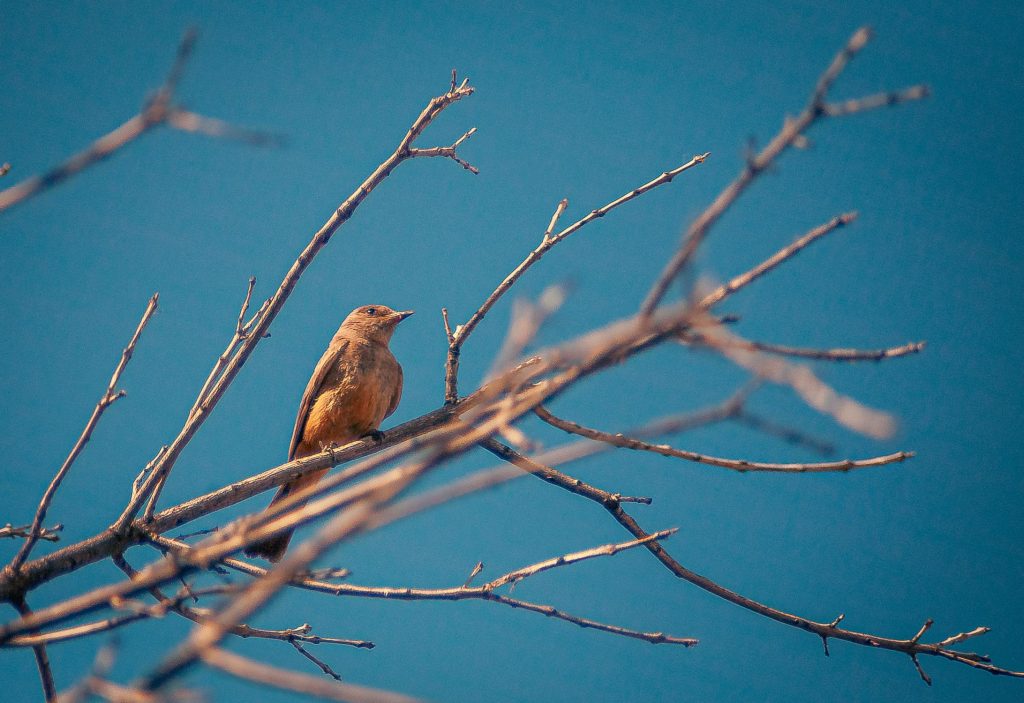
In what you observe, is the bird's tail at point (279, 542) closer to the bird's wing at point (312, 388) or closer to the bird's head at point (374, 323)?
the bird's wing at point (312, 388)

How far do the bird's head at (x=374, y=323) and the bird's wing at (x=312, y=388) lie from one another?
12.8 inches

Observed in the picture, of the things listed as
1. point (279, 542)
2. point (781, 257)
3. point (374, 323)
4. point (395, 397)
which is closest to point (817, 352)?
point (781, 257)

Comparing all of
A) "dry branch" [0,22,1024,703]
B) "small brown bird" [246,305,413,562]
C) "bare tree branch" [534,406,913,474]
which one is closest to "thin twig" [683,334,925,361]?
"dry branch" [0,22,1024,703]

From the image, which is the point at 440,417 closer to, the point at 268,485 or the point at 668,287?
the point at 268,485

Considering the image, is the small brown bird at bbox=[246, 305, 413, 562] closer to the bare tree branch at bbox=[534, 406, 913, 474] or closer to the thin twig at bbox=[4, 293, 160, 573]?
the thin twig at bbox=[4, 293, 160, 573]

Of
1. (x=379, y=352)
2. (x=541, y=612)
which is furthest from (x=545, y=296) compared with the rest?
(x=379, y=352)

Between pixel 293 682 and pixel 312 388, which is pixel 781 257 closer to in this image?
pixel 293 682

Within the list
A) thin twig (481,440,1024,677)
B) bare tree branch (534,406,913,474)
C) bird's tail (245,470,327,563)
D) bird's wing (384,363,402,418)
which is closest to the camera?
bare tree branch (534,406,913,474)

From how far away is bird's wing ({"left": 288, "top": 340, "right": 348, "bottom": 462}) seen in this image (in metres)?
7.23

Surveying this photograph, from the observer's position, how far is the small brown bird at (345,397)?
704 cm

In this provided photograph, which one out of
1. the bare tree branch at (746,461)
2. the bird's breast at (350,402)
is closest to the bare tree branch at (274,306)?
the bare tree branch at (746,461)

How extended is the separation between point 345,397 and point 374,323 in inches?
47.4

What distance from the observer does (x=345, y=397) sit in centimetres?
709

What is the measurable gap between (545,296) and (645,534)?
7.49ft
